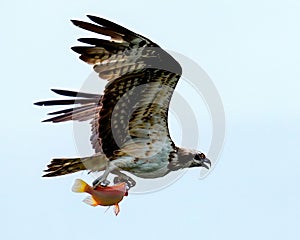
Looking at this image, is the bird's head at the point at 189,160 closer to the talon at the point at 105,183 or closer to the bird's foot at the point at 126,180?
the bird's foot at the point at 126,180

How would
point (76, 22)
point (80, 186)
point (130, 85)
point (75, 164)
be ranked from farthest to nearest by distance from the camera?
point (75, 164)
point (130, 85)
point (80, 186)
point (76, 22)

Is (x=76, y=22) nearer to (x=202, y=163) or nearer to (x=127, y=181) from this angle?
(x=127, y=181)

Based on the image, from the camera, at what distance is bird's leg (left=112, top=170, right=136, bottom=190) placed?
→ 1633 centimetres

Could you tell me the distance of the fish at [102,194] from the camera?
596 inches

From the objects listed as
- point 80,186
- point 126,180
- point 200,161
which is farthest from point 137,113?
point 200,161

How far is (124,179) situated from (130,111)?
110 cm

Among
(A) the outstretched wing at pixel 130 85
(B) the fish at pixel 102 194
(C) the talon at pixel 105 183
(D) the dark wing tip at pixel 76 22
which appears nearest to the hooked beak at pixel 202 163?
(A) the outstretched wing at pixel 130 85

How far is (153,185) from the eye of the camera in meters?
17.0

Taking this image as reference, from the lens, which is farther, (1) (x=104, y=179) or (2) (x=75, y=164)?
(2) (x=75, y=164)

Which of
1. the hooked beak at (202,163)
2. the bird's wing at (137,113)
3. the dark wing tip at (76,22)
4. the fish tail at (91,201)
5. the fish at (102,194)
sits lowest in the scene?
the fish tail at (91,201)

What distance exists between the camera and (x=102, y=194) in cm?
1534

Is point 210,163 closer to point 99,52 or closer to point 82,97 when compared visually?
point 82,97

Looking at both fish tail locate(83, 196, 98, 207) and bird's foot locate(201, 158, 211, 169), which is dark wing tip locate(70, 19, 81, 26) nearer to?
fish tail locate(83, 196, 98, 207)

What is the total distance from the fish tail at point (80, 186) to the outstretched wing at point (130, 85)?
3.99 feet
